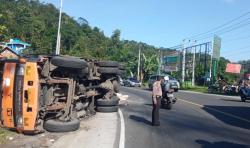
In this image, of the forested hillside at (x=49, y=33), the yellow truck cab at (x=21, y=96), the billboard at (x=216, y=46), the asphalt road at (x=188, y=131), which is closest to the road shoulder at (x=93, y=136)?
the asphalt road at (x=188, y=131)

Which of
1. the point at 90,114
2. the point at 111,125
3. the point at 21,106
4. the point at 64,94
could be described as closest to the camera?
the point at 21,106

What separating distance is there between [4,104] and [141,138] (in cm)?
384

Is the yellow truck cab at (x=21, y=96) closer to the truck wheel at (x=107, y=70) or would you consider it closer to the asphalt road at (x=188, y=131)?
the asphalt road at (x=188, y=131)

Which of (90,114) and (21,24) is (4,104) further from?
(21,24)

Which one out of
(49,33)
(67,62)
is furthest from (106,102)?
(49,33)

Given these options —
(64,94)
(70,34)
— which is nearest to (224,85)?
(70,34)

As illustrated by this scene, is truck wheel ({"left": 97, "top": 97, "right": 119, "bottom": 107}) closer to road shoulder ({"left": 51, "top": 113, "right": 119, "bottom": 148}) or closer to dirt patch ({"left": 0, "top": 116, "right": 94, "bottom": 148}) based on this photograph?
road shoulder ({"left": 51, "top": 113, "right": 119, "bottom": 148})

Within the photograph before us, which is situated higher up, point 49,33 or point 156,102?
point 49,33

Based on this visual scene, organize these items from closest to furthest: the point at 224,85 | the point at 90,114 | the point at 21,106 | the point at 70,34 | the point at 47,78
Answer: the point at 21,106, the point at 47,78, the point at 90,114, the point at 224,85, the point at 70,34

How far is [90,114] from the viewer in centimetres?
1719

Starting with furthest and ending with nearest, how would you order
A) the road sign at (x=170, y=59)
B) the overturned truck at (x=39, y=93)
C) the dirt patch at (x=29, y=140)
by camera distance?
the road sign at (x=170, y=59) < the overturned truck at (x=39, y=93) < the dirt patch at (x=29, y=140)

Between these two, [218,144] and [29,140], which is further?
[218,144]

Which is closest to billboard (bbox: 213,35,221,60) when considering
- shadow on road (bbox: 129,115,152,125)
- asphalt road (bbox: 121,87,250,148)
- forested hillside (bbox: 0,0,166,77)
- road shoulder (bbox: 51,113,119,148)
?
forested hillside (bbox: 0,0,166,77)

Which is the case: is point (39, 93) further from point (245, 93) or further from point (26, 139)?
point (245, 93)
